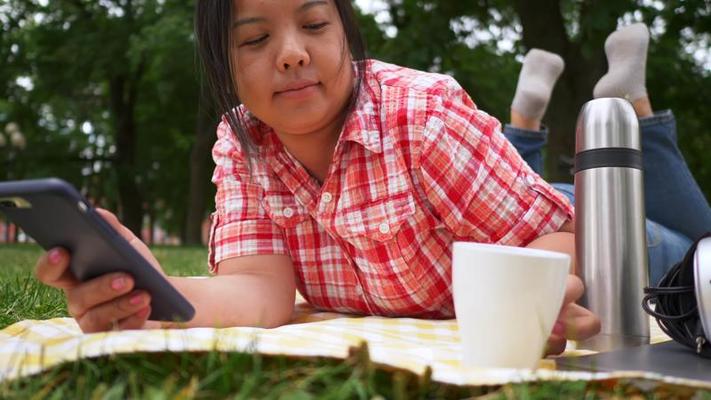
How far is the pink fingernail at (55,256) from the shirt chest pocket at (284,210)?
79 centimetres

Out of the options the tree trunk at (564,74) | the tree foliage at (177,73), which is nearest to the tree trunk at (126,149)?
the tree foliage at (177,73)

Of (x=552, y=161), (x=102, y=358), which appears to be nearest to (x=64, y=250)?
(x=102, y=358)

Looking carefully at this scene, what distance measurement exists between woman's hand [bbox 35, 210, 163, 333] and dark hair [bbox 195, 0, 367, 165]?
0.57 meters

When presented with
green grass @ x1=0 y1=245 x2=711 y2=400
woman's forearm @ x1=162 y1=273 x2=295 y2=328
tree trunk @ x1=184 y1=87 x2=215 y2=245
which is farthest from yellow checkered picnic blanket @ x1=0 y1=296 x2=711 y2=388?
tree trunk @ x1=184 y1=87 x2=215 y2=245

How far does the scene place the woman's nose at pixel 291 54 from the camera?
1.63 m

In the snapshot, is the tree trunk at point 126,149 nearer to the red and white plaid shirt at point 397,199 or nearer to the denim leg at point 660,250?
the denim leg at point 660,250

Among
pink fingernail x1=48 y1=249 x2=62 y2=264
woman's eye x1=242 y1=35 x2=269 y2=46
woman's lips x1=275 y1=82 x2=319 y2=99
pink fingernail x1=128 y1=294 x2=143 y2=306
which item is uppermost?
woman's eye x1=242 y1=35 x2=269 y2=46

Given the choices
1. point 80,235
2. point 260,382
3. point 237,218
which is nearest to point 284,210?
point 237,218

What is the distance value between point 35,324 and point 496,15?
835 cm

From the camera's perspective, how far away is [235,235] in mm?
1984

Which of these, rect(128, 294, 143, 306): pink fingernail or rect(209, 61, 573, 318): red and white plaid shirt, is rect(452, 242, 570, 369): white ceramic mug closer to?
rect(128, 294, 143, 306): pink fingernail

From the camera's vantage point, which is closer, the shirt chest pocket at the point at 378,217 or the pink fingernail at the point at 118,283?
the pink fingernail at the point at 118,283

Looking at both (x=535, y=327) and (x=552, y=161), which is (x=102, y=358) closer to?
(x=535, y=327)

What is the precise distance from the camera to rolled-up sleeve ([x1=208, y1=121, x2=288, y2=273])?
198cm
